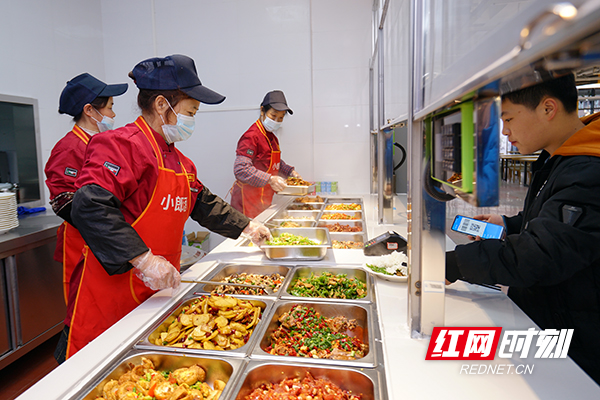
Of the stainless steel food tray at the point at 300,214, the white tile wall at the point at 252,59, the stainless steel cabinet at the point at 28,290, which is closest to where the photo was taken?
the stainless steel cabinet at the point at 28,290

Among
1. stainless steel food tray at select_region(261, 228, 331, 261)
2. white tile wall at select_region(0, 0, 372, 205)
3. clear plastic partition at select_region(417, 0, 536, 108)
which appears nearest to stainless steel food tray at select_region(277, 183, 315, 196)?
white tile wall at select_region(0, 0, 372, 205)

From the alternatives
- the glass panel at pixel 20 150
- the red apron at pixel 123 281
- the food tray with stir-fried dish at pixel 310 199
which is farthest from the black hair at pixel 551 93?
the glass panel at pixel 20 150

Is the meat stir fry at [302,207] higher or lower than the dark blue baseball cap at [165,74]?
lower

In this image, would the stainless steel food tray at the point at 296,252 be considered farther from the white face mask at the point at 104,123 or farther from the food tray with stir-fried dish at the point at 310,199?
the food tray with stir-fried dish at the point at 310,199

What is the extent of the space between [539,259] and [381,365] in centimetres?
60

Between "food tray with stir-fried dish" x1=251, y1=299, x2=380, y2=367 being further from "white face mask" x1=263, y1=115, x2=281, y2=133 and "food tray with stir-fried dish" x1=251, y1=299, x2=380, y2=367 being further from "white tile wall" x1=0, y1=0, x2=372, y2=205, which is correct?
"white tile wall" x1=0, y1=0, x2=372, y2=205

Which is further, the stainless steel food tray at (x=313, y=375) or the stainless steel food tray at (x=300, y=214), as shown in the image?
the stainless steel food tray at (x=300, y=214)

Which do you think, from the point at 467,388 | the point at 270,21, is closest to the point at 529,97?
the point at 467,388

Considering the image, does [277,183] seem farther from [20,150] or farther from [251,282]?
[20,150]

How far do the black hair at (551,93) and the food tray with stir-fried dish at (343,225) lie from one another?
1.95 meters

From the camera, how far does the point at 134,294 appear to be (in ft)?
5.52

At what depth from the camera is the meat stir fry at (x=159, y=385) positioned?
1.05 meters

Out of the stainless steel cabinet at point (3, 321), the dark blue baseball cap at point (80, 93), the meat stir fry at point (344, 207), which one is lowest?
the stainless steel cabinet at point (3, 321)

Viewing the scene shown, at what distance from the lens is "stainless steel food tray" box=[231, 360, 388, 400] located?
3.53 feet
